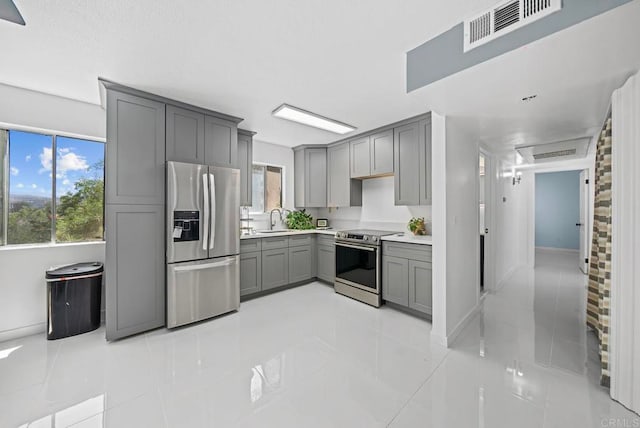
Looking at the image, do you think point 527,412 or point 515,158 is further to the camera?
point 515,158

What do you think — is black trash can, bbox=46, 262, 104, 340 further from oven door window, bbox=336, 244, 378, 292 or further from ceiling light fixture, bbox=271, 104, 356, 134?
oven door window, bbox=336, 244, 378, 292

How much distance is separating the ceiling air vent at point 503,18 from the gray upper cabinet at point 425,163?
1695 millimetres

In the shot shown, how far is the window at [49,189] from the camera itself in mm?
2822

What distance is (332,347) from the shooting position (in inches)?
99.7

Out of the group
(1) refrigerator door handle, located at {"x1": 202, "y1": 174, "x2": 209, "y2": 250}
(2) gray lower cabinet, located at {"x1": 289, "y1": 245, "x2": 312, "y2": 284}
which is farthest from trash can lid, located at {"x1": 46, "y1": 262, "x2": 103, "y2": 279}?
(2) gray lower cabinet, located at {"x1": 289, "y1": 245, "x2": 312, "y2": 284}

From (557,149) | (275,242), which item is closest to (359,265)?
(275,242)

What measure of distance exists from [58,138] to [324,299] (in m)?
3.89

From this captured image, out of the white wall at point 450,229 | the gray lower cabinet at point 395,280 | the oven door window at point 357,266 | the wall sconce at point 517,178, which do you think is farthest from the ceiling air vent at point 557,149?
the oven door window at point 357,266

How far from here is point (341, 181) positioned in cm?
465

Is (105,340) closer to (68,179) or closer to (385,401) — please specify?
(68,179)

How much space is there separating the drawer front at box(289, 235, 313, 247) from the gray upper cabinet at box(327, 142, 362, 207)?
29.8 inches

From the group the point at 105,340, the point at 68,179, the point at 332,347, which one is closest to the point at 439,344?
the point at 332,347

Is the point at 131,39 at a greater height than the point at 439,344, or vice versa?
the point at 131,39

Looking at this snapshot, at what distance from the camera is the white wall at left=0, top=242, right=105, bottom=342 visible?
266 centimetres
